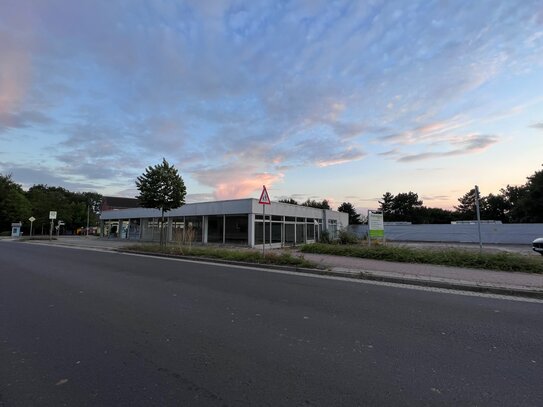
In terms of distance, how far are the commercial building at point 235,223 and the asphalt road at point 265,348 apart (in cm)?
1392

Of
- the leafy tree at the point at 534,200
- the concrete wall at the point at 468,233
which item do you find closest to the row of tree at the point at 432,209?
the leafy tree at the point at 534,200

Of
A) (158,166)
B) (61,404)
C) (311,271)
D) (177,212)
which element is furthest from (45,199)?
→ (61,404)

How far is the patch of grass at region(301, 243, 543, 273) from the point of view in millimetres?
11414

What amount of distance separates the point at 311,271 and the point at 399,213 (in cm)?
7045

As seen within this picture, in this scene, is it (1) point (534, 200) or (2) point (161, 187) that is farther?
(1) point (534, 200)

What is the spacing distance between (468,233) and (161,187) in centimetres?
2969

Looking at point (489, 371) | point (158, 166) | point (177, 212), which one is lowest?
point (489, 371)

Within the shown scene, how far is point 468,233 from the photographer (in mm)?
34625

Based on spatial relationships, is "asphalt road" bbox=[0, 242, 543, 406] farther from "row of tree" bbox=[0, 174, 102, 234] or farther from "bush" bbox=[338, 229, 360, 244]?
"row of tree" bbox=[0, 174, 102, 234]

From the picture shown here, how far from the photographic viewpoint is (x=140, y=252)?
1981 cm

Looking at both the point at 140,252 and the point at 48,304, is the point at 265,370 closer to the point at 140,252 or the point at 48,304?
the point at 48,304

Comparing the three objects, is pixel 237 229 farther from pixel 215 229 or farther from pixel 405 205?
pixel 405 205

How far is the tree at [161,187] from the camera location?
20.8 meters

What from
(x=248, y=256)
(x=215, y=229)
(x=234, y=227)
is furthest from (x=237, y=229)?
(x=248, y=256)
